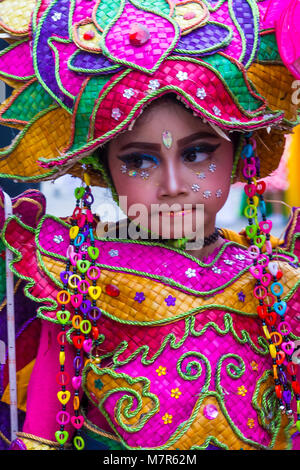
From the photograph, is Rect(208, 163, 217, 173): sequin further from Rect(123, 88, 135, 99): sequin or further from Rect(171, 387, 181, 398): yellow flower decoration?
Rect(171, 387, 181, 398): yellow flower decoration

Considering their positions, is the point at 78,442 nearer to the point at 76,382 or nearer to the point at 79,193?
the point at 76,382

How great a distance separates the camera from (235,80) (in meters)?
1.43

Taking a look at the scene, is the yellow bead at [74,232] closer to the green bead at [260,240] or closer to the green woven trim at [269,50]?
the green bead at [260,240]

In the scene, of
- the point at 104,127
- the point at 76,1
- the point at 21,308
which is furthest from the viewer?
the point at 21,308

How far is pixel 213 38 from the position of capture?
1.43 m

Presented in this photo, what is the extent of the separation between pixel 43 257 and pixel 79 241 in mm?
91

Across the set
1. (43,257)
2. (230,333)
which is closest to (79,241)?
(43,257)

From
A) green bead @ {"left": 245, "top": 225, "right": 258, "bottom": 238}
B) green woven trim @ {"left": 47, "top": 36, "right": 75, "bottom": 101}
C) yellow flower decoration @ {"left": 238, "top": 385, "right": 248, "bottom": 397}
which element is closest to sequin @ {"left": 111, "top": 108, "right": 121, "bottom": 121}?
green woven trim @ {"left": 47, "top": 36, "right": 75, "bottom": 101}

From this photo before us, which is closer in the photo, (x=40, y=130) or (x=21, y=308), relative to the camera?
(x=40, y=130)

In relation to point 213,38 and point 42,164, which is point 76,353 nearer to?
point 42,164

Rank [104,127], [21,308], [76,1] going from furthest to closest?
1. [21,308]
2. [76,1]
3. [104,127]

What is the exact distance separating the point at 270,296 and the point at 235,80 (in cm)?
50

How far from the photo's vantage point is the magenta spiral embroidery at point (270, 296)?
60.3 inches
